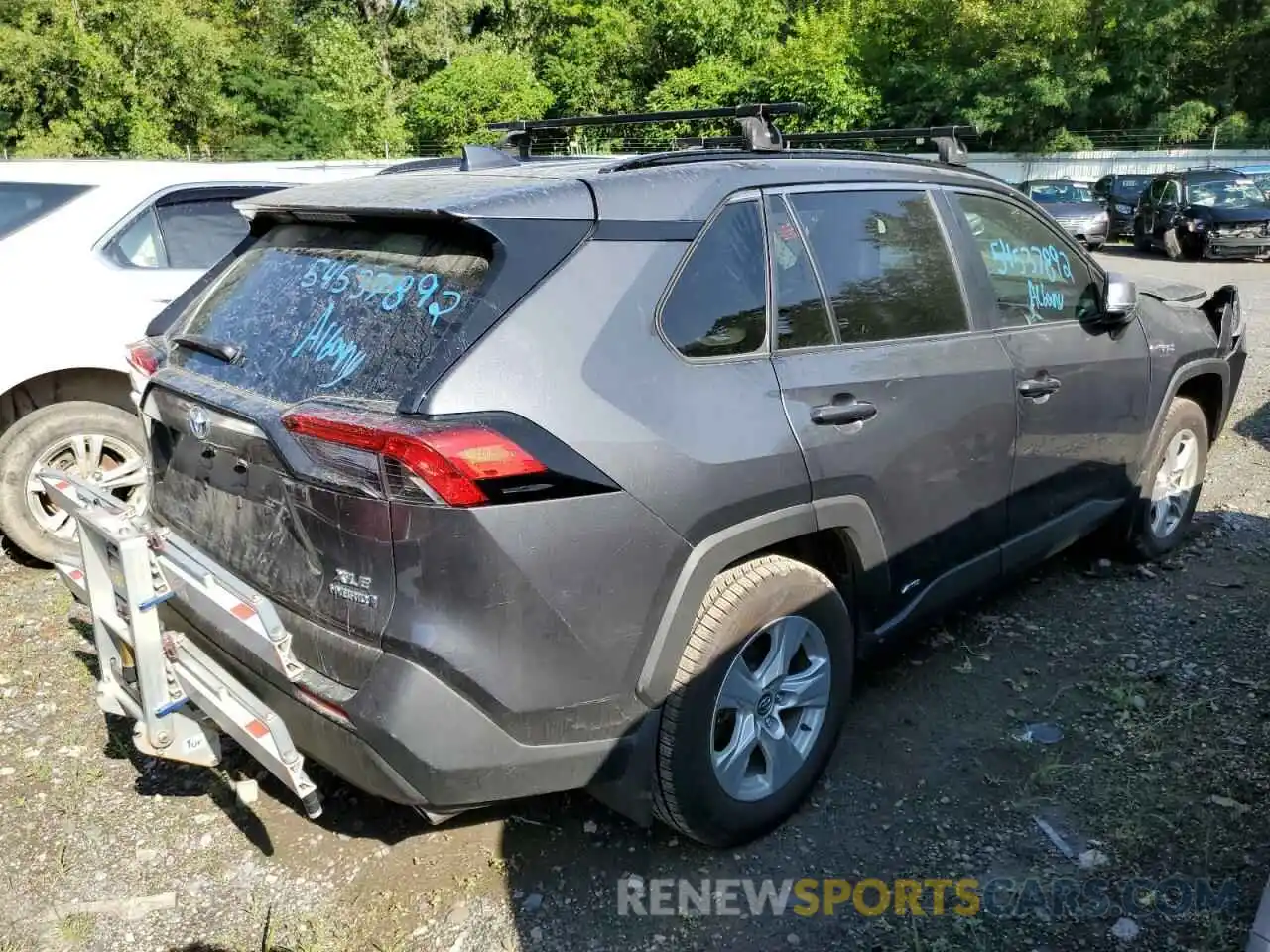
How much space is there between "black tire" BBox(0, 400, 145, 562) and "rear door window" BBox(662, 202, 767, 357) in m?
3.17

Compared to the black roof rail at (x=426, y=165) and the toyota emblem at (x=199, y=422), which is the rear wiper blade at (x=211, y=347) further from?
the black roof rail at (x=426, y=165)

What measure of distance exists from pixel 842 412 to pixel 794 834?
1.27 metres

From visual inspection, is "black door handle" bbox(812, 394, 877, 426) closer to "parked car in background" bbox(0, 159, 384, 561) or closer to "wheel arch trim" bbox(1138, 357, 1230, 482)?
"wheel arch trim" bbox(1138, 357, 1230, 482)

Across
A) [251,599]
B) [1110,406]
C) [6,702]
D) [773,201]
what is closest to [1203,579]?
[1110,406]

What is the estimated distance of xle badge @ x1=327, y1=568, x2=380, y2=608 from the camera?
2.32 m

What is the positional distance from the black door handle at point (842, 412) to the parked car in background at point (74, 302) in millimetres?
3582

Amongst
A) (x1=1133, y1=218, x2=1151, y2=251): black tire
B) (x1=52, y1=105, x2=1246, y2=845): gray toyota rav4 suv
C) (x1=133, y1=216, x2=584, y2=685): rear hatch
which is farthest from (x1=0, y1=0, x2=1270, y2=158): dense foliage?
(x1=133, y1=216, x2=584, y2=685): rear hatch

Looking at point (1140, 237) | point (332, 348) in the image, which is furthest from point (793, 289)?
point (1140, 237)

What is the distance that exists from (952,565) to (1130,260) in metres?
17.9

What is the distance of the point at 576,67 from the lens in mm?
31422

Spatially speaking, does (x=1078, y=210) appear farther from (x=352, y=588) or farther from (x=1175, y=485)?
(x=352, y=588)

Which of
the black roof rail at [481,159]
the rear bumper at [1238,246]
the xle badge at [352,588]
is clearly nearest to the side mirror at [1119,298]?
the black roof rail at [481,159]

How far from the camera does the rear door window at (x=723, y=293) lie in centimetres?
267

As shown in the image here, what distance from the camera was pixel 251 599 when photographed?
97.3 inches
